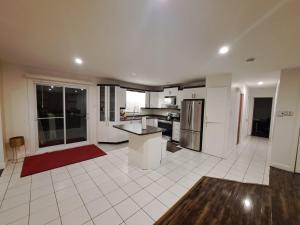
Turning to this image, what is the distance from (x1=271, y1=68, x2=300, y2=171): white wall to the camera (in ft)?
10.0

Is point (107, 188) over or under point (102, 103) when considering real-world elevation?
under

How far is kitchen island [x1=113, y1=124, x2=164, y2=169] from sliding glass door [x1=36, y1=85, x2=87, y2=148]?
8.29 feet

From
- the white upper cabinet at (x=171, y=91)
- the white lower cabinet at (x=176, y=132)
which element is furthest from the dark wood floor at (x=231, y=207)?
the white upper cabinet at (x=171, y=91)

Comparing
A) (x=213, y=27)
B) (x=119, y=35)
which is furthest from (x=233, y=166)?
(x=119, y=35)

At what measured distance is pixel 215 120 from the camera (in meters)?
3.92

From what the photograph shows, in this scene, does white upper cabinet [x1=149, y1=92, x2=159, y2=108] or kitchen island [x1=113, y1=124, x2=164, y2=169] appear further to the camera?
white upper cabinet [x1=149, y1=92, x2=159, y2=108]

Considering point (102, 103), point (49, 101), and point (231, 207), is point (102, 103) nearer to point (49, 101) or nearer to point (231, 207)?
point (49, 101)

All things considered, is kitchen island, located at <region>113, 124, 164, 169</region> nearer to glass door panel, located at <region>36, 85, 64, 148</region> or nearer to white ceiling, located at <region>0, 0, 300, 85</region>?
white ceiling, located at <region>0, 0, 300, 85</region>

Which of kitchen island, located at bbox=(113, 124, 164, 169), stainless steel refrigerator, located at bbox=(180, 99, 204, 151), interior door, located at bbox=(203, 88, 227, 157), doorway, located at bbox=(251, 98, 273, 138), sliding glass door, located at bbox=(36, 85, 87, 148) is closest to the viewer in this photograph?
kitchen island, located at bbox=(113, 124, 164, 169)

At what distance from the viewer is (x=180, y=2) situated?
119 cm

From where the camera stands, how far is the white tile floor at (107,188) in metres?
1.77

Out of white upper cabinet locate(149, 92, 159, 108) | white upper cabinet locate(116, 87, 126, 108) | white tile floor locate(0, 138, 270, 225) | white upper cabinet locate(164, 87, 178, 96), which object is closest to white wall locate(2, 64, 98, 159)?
white tile floor locate(0, 138, 270, 225)

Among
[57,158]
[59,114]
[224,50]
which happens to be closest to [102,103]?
[59,114]

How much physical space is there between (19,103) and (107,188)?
132 inches
